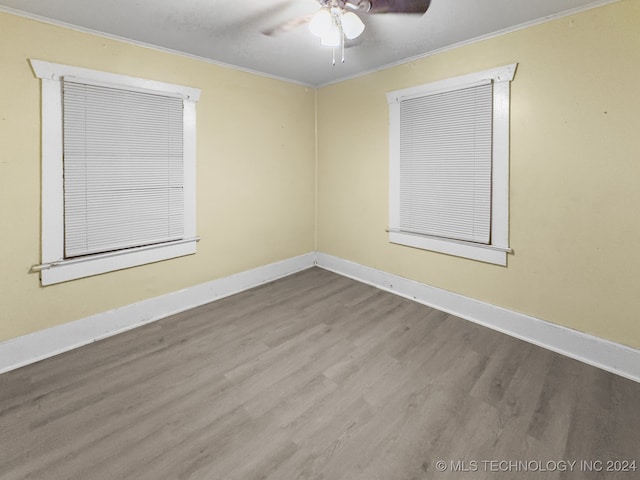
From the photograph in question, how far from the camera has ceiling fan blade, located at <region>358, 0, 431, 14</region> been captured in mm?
2154

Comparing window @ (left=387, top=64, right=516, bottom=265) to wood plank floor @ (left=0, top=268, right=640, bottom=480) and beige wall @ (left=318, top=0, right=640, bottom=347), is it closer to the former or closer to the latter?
beige wall @ (left=318, top=0, right=640, bottom=347)

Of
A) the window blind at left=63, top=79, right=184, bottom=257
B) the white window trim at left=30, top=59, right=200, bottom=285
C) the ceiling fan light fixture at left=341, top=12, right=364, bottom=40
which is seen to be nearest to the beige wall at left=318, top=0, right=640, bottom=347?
the ceiling fan light fixture at left=341, top=12, right=364, bottom=40

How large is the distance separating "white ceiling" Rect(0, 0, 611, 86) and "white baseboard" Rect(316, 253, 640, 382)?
2319 mm

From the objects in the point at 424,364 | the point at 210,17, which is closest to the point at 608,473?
the point at 424,364

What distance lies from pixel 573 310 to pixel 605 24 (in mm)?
2030

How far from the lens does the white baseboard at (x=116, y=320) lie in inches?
95.9

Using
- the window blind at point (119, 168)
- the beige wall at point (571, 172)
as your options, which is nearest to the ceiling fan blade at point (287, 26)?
the window blind at point (119, 168)

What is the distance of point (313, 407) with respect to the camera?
1.99m

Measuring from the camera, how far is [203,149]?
338 cm

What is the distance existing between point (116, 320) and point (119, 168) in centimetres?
133

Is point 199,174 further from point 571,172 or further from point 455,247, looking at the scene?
point 571,172

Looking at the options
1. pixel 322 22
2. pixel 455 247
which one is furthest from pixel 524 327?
pixel 322 22

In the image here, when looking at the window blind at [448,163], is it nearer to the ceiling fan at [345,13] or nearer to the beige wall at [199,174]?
the ceiling fan at [345,13]

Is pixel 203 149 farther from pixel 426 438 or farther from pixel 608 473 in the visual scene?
pixel 608 473
